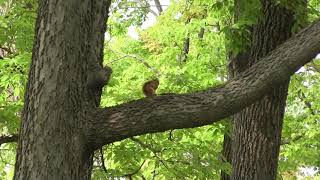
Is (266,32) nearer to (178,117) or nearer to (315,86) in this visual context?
(178,117)

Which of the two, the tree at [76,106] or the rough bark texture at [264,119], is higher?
the rough bark texture at [264,119]

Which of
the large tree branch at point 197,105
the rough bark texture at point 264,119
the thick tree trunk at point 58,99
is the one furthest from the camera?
the rough bark texture at point 264,119

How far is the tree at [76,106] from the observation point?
120 inches

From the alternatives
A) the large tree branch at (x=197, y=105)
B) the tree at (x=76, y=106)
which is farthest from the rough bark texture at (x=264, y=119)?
the tree at (x=76, y=106)

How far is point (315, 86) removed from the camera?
12.3 m

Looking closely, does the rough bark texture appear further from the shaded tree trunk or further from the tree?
the tree

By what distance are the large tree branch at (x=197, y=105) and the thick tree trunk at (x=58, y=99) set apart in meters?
0.14

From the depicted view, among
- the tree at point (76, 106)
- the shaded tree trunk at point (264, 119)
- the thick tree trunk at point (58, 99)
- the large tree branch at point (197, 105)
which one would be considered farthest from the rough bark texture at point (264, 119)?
the thick tree trunk at point (58, 99)

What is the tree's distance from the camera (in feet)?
10.0

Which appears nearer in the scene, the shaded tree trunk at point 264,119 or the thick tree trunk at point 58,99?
the thick tree trunk at point 58,99

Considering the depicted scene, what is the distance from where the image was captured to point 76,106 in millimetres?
3152

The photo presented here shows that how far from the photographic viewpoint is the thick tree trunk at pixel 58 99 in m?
3.04

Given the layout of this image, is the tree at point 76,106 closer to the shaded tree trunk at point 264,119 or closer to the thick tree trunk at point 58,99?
the thick tree trunk at point 58,99

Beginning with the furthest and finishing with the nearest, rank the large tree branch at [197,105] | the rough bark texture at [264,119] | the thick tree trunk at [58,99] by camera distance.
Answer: the rough bark texture at [264,119] → the large tree branch at [197,105] → the thick tree trunk at [58,99]
